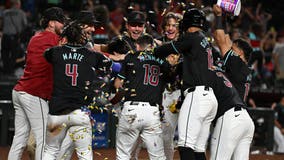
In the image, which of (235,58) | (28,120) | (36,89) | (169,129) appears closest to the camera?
(235,58)

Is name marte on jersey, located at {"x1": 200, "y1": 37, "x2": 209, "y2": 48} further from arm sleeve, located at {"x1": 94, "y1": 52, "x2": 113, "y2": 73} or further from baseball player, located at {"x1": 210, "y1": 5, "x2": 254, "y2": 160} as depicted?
arm sleeve, located at {"x1": 94, "y1": 52, "x2": 113, "y2": 73}

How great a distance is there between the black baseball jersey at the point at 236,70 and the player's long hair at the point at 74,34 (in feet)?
5.73

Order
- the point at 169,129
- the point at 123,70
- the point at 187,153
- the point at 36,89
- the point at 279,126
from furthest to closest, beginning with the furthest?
the point at 279,126 → the point at 169,129 → the point at 36,89 → the point at 123,70 → the point at 187,153

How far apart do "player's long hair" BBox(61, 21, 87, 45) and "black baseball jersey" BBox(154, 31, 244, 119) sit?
2.94ft

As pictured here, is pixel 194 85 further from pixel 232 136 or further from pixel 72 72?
pixel 72 72

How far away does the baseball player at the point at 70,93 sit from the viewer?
892 cm

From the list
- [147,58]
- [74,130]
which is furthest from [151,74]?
[74,130]

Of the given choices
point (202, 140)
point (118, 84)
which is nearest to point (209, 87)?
point (202, 140)

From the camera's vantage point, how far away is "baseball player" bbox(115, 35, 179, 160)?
9.42m

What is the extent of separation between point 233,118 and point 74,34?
208cm

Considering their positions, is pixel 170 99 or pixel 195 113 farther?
pixel 170 99

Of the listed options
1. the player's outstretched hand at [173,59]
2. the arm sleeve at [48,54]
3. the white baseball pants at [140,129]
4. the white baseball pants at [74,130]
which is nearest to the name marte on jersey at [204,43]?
the player's outstretched hand at [173,59]

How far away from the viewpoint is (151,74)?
374 inches

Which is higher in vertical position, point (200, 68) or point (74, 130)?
point (200, 68)
